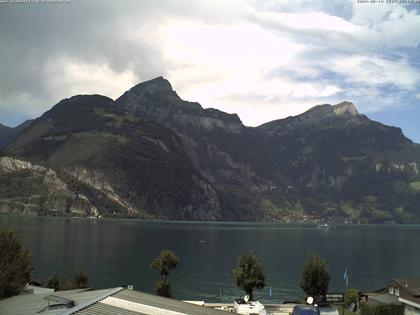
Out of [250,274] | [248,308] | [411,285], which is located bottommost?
[248,308]

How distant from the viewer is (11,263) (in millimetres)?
61000

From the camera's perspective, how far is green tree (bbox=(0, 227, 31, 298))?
54250 millimetres

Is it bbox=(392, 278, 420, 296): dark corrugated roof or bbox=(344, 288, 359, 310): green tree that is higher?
bbox=(392, 278, 420, 296): dark corrugated roof

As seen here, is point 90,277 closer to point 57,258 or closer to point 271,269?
point 57,258

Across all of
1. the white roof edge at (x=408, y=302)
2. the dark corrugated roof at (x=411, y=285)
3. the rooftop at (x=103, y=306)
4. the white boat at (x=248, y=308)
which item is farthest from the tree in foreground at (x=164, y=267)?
the rooftop at (x=103, y=306)

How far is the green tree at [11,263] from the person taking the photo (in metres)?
54.2

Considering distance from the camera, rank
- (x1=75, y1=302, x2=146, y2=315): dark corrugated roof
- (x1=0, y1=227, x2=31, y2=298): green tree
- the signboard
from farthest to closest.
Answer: the signboard < (x1=0, y1=227, x2=31, y2=298): green tree < (x1=75, y1=302, x2=146, y2=315): dark corrugated roof

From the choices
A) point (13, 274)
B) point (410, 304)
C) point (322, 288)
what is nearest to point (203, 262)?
point (322, 288)

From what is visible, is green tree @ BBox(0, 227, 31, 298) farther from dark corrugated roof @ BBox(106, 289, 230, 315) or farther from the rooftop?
dark corrugated roof @ BBox(106, 289, 230, 315)

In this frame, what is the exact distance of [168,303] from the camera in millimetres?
40188

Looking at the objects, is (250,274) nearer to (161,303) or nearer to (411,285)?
(411,285)

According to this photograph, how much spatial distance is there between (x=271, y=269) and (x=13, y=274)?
119 metres

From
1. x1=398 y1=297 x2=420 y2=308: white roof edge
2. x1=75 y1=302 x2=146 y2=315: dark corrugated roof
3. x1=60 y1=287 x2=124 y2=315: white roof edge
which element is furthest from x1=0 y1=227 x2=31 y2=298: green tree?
x1=398 y1=297 x2=420 y2=308: white roof edge

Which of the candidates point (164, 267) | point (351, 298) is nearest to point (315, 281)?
point (351, 298)
